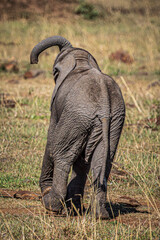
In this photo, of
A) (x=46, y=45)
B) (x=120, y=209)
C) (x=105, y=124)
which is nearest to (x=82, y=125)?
(x=105, y=124)

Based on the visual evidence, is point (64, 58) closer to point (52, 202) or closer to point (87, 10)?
point (52, 202)

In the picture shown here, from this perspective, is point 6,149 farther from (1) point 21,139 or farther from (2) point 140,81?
(2) point 140,81

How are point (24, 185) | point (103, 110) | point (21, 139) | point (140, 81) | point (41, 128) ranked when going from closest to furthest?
1. point (103, 110)
2. point (24, 185)
3. point (21, 139)
4. point (41, 128)
5. point (140, 81)

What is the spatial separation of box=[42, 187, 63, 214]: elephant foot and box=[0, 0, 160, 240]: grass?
0.08 m

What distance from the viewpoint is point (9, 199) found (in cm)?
368

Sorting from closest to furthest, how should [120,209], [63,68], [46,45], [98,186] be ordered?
[98,186]
[63,68]
[46,45]
[120,209]

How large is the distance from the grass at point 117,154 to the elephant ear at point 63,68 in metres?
0.93

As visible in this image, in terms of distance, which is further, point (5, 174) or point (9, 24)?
point (9, 24)

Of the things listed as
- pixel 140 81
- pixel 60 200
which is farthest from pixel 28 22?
pixel 60 200

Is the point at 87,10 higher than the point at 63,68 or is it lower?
higher

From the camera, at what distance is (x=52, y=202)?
3162 millimetres

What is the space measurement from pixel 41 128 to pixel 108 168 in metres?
3.26

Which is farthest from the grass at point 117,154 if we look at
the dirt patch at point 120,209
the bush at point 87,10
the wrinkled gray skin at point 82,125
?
the bush at point 87,10

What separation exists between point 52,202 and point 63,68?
1129 mm
